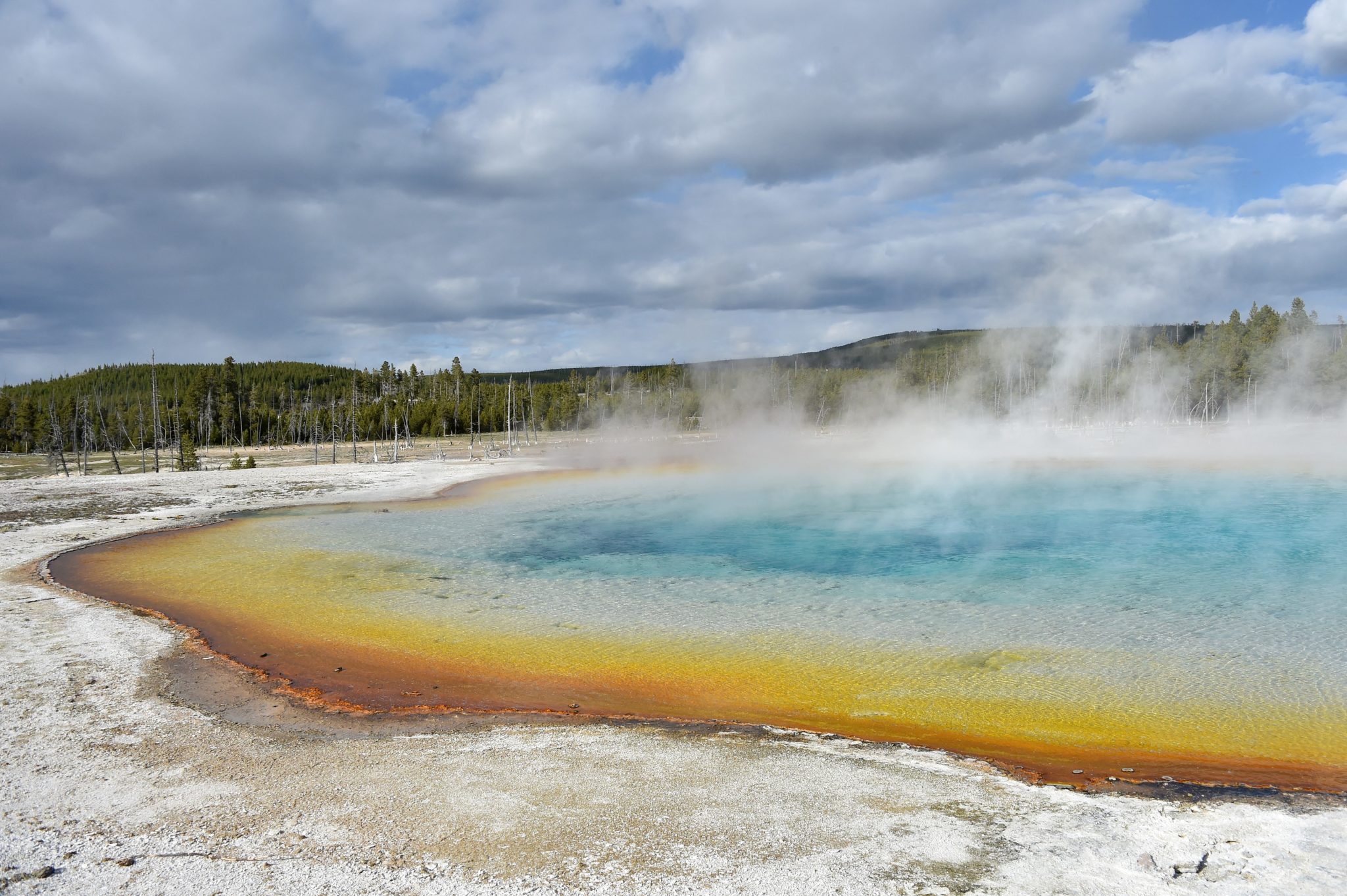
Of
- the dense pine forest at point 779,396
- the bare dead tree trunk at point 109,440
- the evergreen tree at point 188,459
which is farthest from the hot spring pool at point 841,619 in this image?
the dense pine forest at point 779,396

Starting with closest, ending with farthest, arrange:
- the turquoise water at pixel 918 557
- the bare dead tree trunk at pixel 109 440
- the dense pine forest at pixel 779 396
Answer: the turquoise water at pixel 918 557
the bare dead tree trunk at pixel 109 440
the dense pine forest at pixel 779 396

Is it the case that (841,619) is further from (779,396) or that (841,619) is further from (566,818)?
(779,396)

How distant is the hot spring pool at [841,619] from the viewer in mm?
6195

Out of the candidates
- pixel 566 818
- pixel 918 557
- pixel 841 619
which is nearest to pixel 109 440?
pixel 918 557

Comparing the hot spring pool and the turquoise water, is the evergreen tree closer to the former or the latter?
the turquoise water

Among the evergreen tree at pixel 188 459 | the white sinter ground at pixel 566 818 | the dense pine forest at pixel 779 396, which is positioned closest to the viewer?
the white sinter ground at pixel 566 818

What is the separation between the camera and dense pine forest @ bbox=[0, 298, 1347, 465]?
172ft

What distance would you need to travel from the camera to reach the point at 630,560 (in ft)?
43.4

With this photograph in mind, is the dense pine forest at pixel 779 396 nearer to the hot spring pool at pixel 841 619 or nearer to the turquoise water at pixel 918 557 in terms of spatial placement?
the turquoise water at pixel 918 557

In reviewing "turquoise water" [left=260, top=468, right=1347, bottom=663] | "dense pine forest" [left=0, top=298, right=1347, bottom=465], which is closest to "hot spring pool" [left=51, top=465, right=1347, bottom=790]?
"turquoise water" [left=260, top=468, right=1347, bottom=663]

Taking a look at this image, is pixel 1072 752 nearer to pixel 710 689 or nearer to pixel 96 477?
pixel 710 689

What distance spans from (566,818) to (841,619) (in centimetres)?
548

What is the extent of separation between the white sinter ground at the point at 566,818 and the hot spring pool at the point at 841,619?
834 mm

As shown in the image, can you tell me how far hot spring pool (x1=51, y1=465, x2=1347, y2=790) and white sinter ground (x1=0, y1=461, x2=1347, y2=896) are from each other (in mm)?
834
